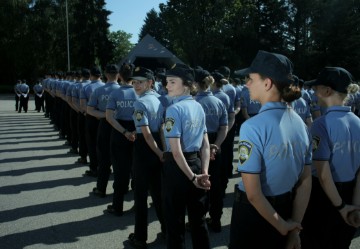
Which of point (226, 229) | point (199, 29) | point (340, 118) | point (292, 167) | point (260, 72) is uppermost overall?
point (199, 29)

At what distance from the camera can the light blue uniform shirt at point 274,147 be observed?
8.12 feet

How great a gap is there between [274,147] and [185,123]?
143cm

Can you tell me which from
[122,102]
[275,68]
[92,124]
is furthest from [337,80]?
[92,124]

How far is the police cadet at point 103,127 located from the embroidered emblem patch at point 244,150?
187 inches

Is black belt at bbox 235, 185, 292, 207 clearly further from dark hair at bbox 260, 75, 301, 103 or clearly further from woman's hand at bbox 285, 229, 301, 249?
dark hair at bbox 260, 75, 301, 103

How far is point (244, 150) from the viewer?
252 cm

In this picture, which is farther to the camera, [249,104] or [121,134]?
[249,104]

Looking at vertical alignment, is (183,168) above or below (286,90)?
below

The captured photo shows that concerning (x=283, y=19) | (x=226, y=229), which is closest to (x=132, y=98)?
(x=226, y=229)

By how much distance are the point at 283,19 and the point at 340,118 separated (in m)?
50.0

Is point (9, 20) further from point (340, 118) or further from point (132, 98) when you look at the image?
point (340, 118)

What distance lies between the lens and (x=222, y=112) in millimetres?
5723

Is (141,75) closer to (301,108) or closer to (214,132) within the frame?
(214,132)

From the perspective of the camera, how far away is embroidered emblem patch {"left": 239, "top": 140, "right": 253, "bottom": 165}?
8.16ft
